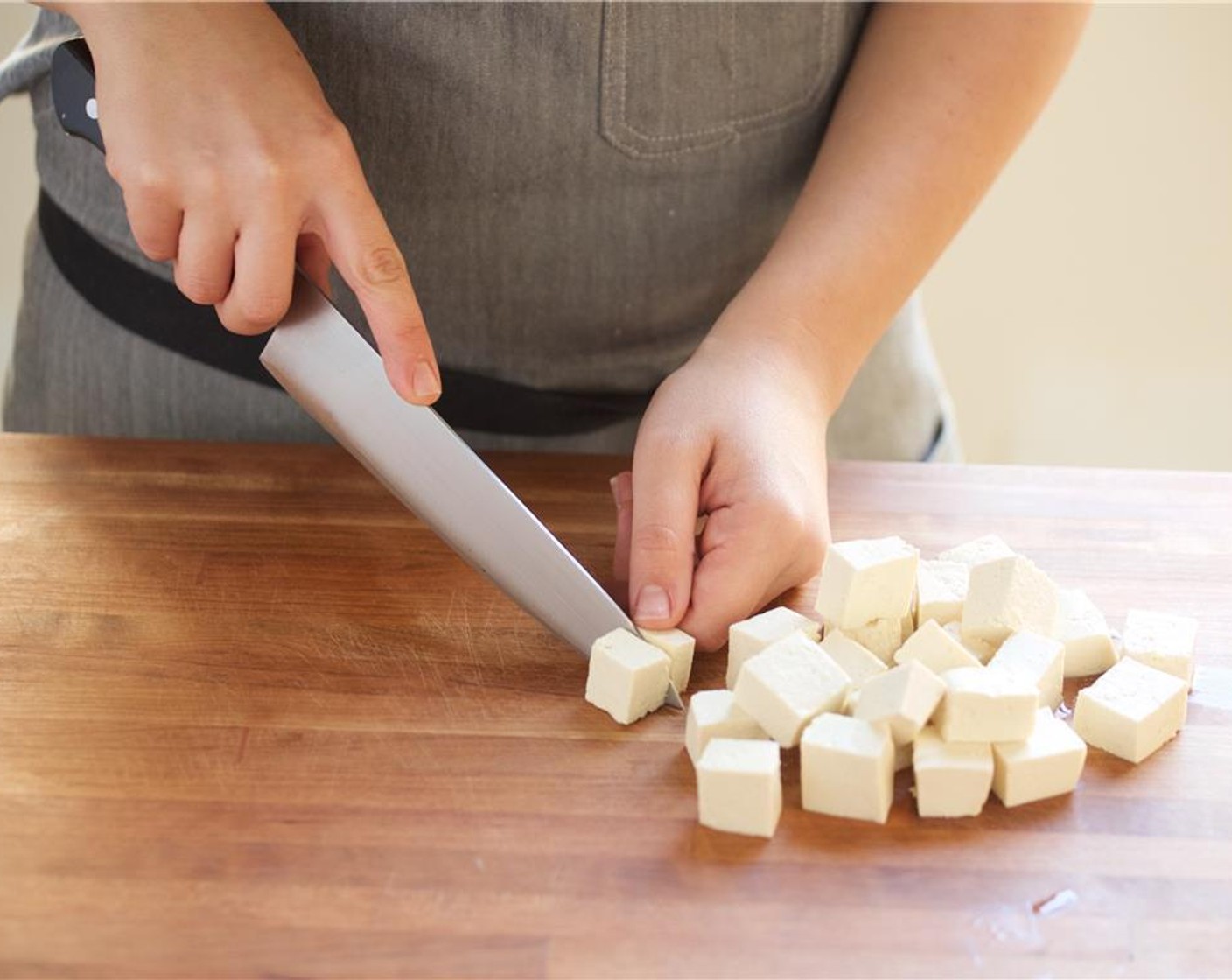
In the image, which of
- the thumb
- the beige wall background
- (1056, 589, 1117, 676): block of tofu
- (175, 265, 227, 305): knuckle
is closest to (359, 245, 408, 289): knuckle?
(175, 265, 227, 305): knuckle

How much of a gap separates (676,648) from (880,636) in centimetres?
Answer: 16

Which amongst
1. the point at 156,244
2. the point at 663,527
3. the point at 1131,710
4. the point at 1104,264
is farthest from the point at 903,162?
the point at 1104,264

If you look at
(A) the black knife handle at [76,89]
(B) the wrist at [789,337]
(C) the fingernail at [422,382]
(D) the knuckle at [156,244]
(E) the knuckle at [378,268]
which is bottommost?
(B) the wrist at [789,337]

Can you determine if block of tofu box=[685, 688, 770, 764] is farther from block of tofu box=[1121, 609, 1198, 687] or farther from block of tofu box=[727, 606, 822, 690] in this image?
block of tofu box=[1121, 609, 1198, 687]

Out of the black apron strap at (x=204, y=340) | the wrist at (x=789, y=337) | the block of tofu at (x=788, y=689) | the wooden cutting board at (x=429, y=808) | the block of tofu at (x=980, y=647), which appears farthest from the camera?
the black apron strap at (x=204, y=340)

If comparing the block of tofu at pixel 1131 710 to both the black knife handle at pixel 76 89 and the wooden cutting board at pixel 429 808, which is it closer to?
the wooden cutting board at pixel 429 808

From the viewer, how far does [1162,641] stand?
101 cm

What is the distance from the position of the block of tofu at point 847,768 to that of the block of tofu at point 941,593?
0.54ft

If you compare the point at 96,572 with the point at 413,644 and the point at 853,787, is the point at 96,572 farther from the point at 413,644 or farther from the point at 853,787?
the point at 853,787

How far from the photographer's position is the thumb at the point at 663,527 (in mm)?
1013

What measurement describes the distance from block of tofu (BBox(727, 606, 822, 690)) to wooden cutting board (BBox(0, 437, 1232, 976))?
0.13ft

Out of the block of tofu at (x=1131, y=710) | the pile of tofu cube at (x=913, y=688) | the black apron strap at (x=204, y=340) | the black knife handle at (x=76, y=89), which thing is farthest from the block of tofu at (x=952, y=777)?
the black knife handle at (x=76, y=89)

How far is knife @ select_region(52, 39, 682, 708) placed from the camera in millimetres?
1021

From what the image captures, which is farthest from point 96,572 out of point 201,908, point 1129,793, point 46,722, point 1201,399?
point 1201,399
